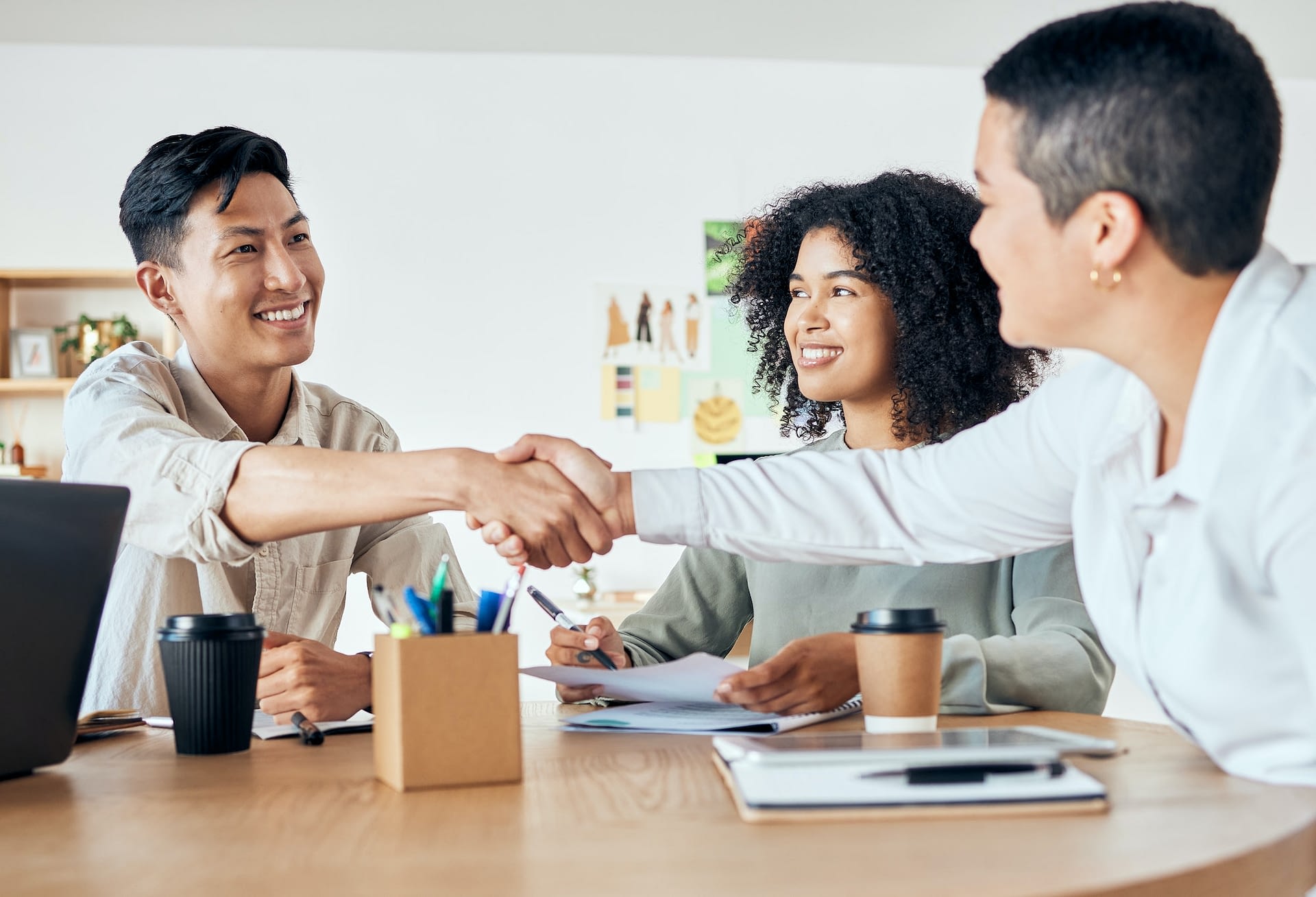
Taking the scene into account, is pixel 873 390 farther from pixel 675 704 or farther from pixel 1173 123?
pixel 1173 123

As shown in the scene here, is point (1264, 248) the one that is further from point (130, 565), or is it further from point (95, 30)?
point (95, 30)

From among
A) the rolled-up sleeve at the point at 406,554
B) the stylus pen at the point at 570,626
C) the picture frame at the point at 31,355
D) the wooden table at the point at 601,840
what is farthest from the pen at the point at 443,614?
the picture frame at the point at 31,355

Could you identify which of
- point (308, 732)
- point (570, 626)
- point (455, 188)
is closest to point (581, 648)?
point (570, 626)

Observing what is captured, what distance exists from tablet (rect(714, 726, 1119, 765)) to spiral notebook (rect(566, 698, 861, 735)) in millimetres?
166

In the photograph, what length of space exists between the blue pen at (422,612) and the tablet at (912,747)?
230 mm

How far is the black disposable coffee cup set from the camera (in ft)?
→ 3.28

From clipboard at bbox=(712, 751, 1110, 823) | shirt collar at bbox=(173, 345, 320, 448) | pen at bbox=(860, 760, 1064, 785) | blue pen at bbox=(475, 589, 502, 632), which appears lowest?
clipboard at bbox=(712, 751, 1110, 823)

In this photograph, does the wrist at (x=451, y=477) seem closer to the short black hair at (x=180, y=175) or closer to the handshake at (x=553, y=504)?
the handshake at (x=553, y=504)

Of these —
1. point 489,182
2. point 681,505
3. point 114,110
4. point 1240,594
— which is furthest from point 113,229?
point 1240,594

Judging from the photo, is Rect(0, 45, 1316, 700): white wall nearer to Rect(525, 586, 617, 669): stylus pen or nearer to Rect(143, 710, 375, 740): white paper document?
Rect(525, 586, 617, 669): stylus pen

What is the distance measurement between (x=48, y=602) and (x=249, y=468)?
34 centimetres

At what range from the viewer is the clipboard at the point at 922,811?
2.30 ft

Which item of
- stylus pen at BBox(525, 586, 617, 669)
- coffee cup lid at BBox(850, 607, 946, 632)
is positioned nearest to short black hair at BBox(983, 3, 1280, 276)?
coffee cup lid at BBox(850, 607, 946, 632)

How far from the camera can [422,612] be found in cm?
86
